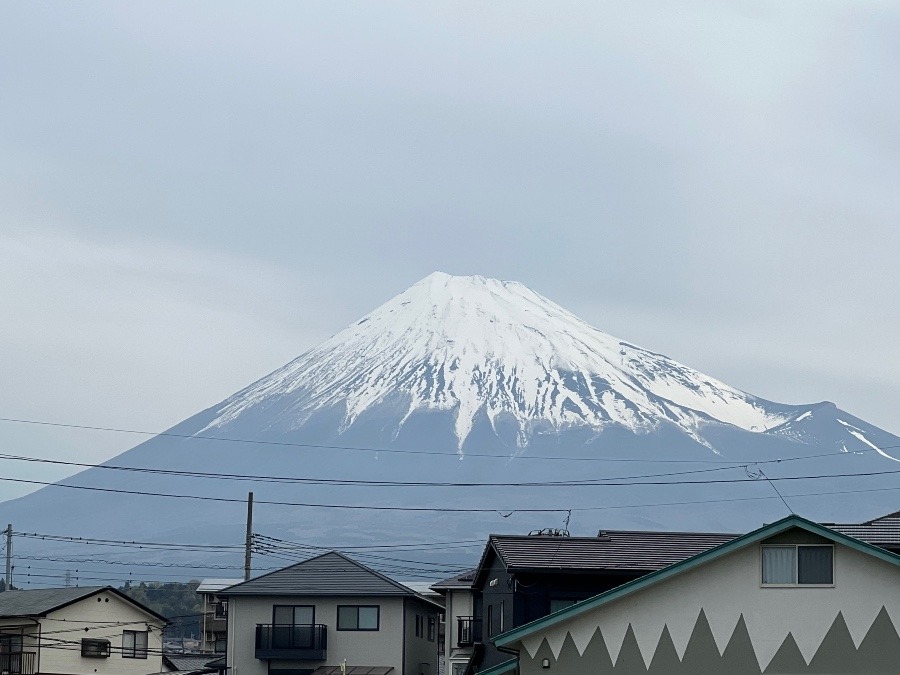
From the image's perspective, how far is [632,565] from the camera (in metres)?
34.3

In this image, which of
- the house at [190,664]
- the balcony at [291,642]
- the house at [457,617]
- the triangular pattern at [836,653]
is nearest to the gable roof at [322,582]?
the balcony at [291,642]

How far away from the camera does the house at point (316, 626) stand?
5522cm

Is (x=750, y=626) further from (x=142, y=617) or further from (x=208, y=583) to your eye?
(x=208, y=583)

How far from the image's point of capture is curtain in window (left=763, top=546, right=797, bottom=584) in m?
24.7

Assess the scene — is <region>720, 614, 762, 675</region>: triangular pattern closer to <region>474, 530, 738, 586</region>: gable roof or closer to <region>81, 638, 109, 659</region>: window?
<region>474, 530, 738, 586</region>: gable roof

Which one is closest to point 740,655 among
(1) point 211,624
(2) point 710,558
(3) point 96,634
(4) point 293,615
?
(2) point 710,558

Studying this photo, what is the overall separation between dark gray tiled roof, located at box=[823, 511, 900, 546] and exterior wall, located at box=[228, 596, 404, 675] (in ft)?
83.8

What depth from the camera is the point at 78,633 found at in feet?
185

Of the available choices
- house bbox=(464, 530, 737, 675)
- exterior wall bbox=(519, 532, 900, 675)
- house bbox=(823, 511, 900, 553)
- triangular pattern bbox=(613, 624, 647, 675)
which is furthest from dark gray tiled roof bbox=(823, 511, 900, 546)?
triangular pattern bbox=(613, 624, 647, 675)

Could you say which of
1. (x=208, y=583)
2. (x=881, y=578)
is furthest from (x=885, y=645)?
(x=208, y=583)

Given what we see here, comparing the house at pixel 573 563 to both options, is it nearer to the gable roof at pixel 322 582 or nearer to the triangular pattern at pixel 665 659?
the triangular pattern at pixel 665 659

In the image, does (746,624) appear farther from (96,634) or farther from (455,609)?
(96,634)

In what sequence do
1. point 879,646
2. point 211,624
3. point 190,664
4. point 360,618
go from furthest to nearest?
point 190,664, point 211,624, point 360,618, point 879,646

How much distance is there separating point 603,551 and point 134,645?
2890 centimetres
